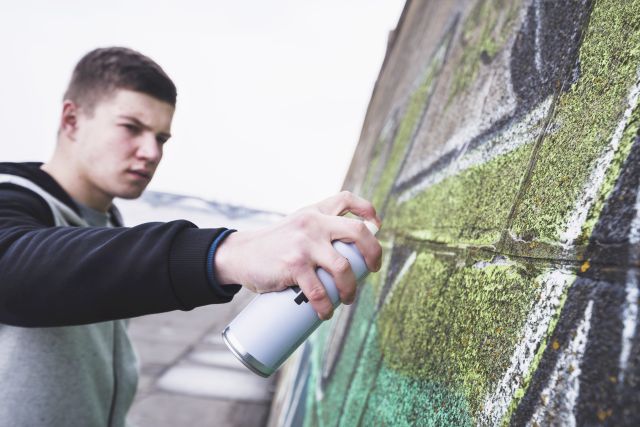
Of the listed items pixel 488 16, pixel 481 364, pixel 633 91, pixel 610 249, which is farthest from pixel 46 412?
pixel 488 16

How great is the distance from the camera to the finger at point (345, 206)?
0.82 metres

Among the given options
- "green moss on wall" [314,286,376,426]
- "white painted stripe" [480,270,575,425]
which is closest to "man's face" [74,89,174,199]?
"green moss on wall" [314,286,376,426]

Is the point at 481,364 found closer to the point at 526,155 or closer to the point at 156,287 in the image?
the point at 526,155

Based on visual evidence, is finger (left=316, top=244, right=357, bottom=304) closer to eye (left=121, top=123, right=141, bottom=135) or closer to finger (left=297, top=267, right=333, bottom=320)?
finger (left=297, top=267, right=333, bottom=320)

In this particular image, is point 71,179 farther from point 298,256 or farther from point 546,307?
point 546,307

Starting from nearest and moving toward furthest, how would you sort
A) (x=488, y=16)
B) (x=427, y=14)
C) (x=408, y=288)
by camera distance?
(x=408, y=288)
(x=488, y=16)
(x=427, y=14)

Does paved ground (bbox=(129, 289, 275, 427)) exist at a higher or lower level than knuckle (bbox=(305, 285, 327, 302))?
lower

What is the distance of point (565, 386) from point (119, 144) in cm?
157

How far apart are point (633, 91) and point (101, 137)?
1.60 meters

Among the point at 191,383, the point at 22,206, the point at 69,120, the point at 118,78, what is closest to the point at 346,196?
the point at 22,206

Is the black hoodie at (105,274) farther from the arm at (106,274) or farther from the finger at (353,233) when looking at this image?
the finger at (353,233)

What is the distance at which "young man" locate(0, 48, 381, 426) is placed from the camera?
666 millimetres

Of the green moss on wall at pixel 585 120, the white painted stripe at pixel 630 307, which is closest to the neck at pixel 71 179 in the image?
the green moss on wall at pixel 585 120

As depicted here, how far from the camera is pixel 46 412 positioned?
1226mm
